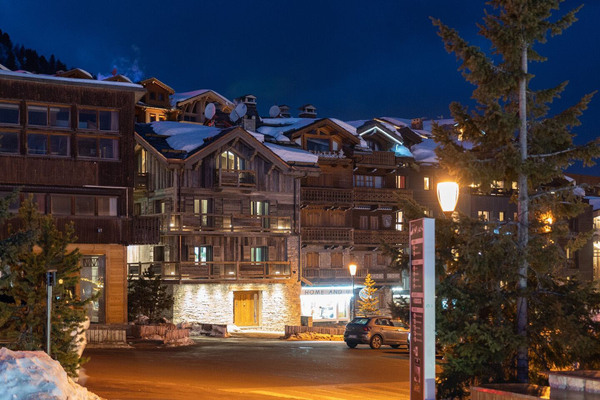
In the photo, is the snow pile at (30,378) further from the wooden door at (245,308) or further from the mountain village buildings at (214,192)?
the wooden door at (245,308)

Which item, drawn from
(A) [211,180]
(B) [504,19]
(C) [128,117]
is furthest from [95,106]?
(B) [504,19]

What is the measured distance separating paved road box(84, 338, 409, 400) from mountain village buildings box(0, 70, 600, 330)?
8.37 m

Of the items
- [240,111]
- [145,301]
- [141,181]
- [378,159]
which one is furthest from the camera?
[378,159]

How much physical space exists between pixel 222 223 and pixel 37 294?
3422cm

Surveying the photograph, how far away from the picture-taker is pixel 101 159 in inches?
1634

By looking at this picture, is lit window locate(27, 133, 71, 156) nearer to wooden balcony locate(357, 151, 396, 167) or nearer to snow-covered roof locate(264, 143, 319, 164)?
snow-covered roof locate(264, 143, 319, 164)

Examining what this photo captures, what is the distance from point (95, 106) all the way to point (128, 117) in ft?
5.62

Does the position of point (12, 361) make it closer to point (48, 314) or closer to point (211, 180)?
point (48, 314)

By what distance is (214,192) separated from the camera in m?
54.5

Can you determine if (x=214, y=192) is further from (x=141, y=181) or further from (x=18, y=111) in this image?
(x=18, y=111)

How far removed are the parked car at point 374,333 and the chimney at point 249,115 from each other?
84.9 ft

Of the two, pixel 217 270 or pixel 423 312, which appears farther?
pixel 217 270

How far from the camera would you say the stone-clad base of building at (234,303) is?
5228 centimetres

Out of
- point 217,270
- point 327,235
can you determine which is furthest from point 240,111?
point 217,270
